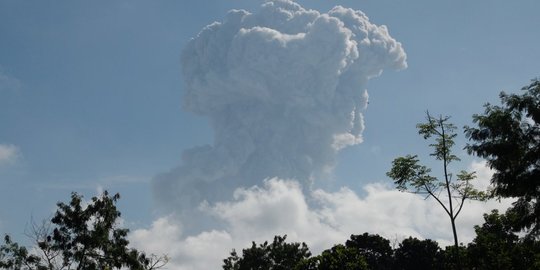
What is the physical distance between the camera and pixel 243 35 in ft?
363

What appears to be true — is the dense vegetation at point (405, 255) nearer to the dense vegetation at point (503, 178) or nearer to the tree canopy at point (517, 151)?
the dense vegetation at point (503, 178)

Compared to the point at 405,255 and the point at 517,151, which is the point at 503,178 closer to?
the point at 517,151

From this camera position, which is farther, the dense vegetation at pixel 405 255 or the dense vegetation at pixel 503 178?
the dense vegetation at pixel 405 255

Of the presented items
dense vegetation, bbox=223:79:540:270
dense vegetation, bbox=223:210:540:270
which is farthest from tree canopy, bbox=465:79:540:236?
dense vegetation, bbox=223:210:540:270

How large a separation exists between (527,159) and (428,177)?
8364 mm

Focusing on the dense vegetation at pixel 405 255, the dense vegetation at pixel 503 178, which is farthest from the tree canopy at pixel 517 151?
the dense vegetation at pixel 405 255

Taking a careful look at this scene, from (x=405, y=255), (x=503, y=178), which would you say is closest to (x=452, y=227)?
(x=503, y=178)

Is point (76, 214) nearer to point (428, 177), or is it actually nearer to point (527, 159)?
point (428, 177)

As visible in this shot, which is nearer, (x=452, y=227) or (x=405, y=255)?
(x=452, y=227)

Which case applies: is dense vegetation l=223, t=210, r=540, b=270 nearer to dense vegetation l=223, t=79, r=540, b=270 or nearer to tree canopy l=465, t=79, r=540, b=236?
dense vegetation l=223, t=79, r=540, b=270

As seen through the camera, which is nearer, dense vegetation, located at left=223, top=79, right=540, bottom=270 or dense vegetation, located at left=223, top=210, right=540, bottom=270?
dense vegetation, located at left=223, top=79, right=540, bottom=270

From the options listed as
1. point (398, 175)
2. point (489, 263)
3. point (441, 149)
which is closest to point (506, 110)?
point (441, 149)

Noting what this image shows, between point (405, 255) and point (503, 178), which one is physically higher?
point (405, 255)

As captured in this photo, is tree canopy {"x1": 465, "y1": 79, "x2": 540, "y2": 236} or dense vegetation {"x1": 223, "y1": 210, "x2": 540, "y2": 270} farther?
dense vegetation {"x1": 223, "y1": 210, "x2": 540, "y2": 270}
